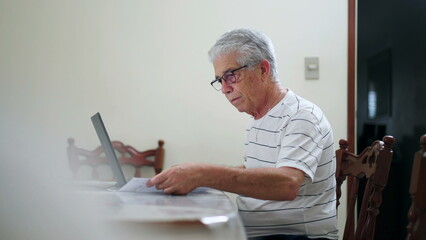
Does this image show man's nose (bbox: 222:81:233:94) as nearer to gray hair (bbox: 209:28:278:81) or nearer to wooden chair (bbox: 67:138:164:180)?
gray hair (bbox: 209:28:278:81)

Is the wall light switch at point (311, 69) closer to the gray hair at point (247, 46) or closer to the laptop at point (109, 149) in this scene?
the gray hair at point (247, 46)

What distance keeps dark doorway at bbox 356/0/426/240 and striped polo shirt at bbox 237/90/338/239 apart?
4.50 feet

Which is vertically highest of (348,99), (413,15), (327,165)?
(413,15)

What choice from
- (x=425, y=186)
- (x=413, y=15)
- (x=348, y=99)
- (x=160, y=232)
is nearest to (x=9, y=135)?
(x=160, y=232)

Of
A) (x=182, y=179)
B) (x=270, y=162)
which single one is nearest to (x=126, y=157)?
(x=270, y=162)

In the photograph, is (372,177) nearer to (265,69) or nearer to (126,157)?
(265,69)

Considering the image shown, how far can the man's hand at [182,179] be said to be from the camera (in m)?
1.14

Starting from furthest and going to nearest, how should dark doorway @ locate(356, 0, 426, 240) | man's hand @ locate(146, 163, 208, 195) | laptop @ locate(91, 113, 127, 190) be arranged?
dark doorway @ locate(356, 0, 426, 240)
laptop @ locate(91, 113, 127, 190)
man's hand @ locate(146, 163, 208, 195)

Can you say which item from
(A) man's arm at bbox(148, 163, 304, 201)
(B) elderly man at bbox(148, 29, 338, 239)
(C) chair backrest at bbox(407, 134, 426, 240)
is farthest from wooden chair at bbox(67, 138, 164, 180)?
(C) chair backrest at bbox(407, 134, 426, 240)

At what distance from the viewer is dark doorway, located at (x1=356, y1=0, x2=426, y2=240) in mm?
2660

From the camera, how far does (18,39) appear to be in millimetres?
2773

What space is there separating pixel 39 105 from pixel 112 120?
0.42 meters

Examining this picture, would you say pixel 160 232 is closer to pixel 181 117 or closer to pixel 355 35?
pixel 181 117

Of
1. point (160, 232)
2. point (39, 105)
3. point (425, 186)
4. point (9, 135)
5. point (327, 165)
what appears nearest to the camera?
point (9, 135)
